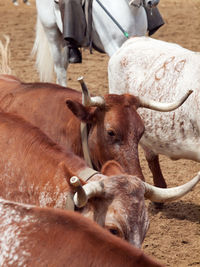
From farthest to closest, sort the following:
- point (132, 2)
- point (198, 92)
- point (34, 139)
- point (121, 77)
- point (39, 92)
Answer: point (132, 2) < point (121, 77) < point (198, 92) < point (39, 92) < point (34, 139)

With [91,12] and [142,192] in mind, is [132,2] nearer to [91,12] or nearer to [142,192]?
[91,12]

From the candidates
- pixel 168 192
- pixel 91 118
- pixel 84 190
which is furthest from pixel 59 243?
pixel 91 118

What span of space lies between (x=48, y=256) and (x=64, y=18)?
5.74m

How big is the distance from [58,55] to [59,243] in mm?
6511

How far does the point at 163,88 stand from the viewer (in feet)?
17.6

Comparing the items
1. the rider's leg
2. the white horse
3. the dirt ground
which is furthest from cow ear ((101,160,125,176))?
the rider's leg

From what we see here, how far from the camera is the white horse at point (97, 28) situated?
7.42 meters

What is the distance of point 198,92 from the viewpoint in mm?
5129

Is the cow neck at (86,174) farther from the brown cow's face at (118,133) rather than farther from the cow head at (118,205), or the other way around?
the brown cow's face at (118,133)

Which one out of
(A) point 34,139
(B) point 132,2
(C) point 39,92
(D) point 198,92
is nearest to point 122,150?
(A) point 34,139

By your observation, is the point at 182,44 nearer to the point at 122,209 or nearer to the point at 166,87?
the point at 166,87

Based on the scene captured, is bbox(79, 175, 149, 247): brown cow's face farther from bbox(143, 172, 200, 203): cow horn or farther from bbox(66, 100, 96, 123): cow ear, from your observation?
bbox(66, 100, 96, 123): cow ear

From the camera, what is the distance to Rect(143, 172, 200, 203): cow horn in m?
3.30

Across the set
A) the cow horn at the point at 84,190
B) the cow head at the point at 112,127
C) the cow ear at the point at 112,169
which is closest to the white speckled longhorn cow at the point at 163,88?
the cow head at the point at 112,127
